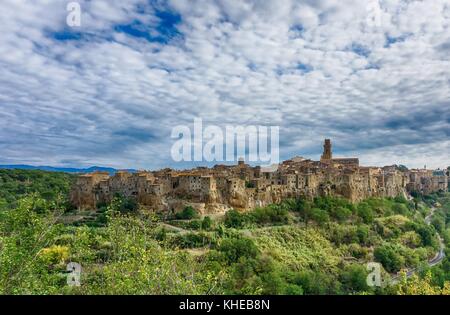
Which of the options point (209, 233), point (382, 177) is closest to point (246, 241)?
point (209, 233)

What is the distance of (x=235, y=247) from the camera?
1103 inches

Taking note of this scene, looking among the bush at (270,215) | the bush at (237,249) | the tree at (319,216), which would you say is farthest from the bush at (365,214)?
the bush at (237,249)

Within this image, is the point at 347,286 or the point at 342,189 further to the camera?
the point at 342,189

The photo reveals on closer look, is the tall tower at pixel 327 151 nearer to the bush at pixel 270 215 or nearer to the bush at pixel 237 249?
the bush at pixel 270 215

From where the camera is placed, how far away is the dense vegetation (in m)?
9.53

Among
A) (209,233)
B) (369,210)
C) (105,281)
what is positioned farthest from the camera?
(369,210)

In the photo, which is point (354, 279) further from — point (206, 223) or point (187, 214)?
point (187, 214)

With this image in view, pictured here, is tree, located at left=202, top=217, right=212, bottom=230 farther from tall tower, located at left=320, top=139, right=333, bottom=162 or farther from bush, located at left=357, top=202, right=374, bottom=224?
tall tower, located at left=320, top=139, right=333, bottom=162

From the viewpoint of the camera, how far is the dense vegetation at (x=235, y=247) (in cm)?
953

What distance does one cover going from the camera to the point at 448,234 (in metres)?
45.1

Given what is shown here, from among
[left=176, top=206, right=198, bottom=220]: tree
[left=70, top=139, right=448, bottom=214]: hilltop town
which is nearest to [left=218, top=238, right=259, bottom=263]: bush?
[left=176, top=206, right=198, bottom=220]: tree

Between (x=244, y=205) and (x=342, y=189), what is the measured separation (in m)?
14.5

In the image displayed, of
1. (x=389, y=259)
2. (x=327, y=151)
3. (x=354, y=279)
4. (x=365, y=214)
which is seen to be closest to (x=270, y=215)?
(x=354, y=279)
